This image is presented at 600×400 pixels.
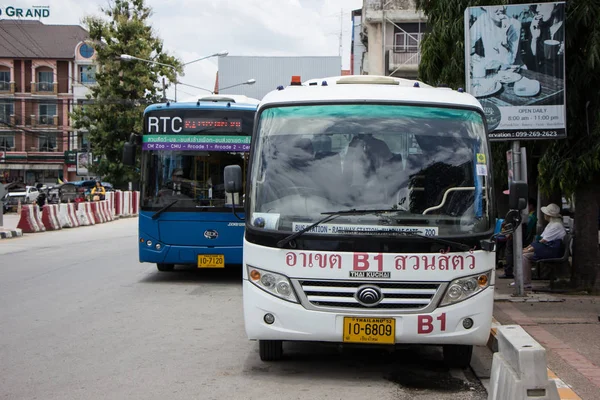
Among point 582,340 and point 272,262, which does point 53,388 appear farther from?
point 582,340

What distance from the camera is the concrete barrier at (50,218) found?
28.0 meters

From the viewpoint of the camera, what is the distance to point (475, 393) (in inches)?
244

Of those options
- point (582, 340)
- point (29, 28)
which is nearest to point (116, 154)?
point (29, 28)

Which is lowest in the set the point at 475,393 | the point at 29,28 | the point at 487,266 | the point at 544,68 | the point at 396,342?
the point at 475,393

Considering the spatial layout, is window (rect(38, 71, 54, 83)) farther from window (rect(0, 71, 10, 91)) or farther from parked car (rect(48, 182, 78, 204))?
parked car (rect(48, 182, 78, 204))

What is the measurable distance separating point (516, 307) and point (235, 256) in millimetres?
4758

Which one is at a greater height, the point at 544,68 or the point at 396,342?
the point at 544,68

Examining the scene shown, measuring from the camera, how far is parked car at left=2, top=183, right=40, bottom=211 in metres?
45.6

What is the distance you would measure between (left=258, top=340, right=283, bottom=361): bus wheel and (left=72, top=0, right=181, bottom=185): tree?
3899cm

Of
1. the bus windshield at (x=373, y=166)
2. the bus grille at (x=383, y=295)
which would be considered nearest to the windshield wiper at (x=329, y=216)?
the bus windshield at (x=373, y=166)

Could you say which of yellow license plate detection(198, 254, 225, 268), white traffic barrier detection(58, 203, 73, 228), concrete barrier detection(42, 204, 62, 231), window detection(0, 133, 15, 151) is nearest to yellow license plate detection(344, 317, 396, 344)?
yellow license plate detection(198, 254, 225, 268)

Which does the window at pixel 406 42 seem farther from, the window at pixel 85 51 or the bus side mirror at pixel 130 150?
the window at pixel 85 51

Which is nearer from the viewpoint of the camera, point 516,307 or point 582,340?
point 582,340

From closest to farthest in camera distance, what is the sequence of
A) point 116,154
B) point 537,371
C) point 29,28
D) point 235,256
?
point 537,371, point 235,256, point 116,154, point 29,28
